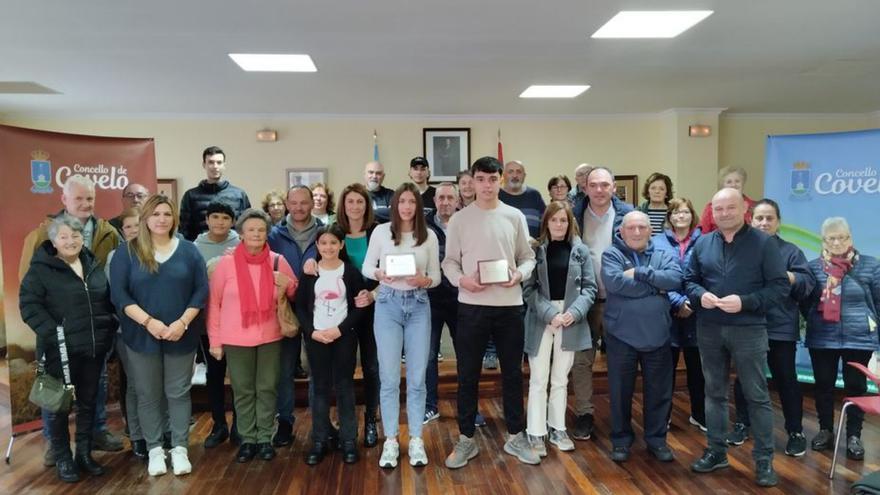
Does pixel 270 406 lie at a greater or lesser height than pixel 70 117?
lesser

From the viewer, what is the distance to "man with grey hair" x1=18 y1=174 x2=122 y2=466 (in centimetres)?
328

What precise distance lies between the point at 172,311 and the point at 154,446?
0.81 meters

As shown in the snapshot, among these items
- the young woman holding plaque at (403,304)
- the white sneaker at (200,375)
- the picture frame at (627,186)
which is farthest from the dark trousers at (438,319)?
the picture frame at (627,186)

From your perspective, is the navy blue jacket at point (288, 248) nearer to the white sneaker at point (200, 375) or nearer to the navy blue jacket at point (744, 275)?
the white sneaker at point (200, 375)

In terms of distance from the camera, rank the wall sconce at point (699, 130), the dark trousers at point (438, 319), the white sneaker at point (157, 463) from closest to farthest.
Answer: the white sneaker at point (157, 463) < the dark trousers at point (438, 319) < the wall sconce at point (699, 130)

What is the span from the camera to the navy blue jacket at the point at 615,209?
11.7 feet

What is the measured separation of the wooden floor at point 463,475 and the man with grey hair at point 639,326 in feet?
0.60

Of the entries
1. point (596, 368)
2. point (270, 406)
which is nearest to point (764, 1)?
point (596, 368)

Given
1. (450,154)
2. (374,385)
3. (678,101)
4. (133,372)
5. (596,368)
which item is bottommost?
(596,368)

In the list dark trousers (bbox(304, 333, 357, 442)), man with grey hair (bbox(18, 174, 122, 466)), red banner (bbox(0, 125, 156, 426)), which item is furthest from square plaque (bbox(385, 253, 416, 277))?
red banner (bbox(0, 125, 156, 426))

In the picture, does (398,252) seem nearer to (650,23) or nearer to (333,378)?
(333,378)

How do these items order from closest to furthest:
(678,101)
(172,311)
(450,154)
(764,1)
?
(172,311), (764,1), (678,101), (450,154)

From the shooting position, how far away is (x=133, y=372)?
10.0 feet

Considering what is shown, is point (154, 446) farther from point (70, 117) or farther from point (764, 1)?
point (70, 117)
